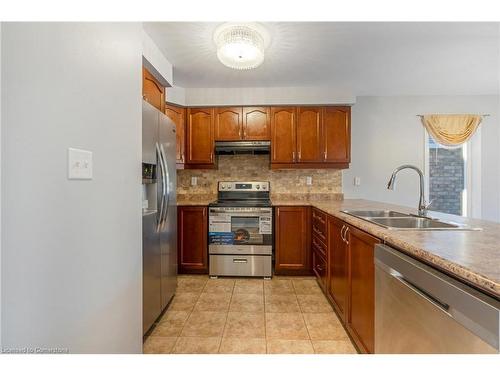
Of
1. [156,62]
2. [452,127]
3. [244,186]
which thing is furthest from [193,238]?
[452,127]

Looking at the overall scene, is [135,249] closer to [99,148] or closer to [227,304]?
[99,148]

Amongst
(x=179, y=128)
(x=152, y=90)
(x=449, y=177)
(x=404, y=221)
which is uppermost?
(x=152, y=90)

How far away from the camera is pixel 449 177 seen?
3621 millimetres

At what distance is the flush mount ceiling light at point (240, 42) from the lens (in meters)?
1.80

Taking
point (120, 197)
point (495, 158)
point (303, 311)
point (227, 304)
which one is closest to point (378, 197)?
point (495, 158)

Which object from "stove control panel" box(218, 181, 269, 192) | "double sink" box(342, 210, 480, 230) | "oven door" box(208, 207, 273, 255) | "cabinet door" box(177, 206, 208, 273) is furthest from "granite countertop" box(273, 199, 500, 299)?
"stove control panel" box(218, 181, 269, 192)

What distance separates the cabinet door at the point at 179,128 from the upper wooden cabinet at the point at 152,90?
2.27 feet

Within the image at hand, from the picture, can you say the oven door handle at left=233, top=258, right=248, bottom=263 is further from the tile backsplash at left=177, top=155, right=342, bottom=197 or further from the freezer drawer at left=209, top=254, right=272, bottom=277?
the tile backsplash at left=177, top=155, right=342, bottom=197

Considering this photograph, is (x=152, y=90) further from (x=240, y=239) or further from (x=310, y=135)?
(x=310, y=135)

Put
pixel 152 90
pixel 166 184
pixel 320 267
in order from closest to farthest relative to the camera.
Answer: pixel 166 184 → pixel 152 90 → pixel 320 267

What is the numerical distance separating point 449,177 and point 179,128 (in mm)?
3909

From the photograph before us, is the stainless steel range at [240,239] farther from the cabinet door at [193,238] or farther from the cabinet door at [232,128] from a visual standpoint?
the cabinet door at [232,128]

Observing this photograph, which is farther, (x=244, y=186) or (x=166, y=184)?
(x=244, y=186)
